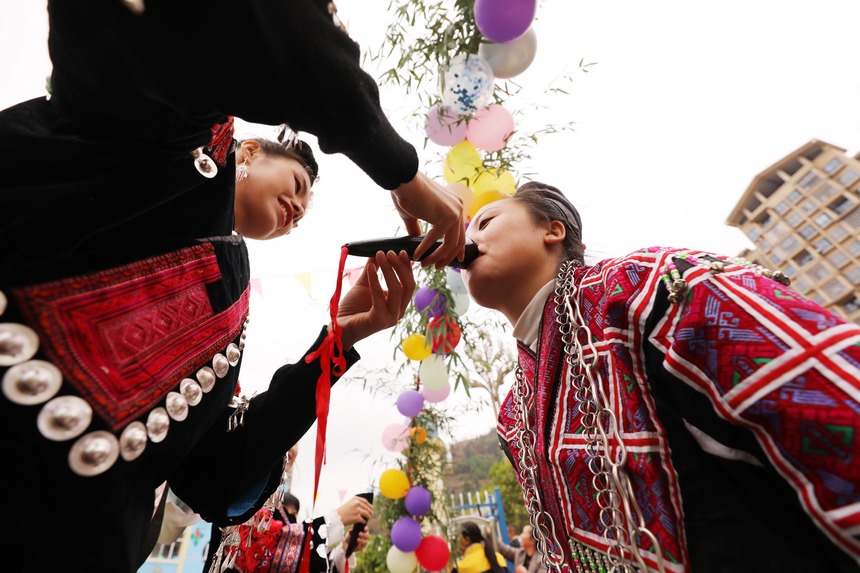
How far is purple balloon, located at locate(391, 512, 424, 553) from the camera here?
3.25m

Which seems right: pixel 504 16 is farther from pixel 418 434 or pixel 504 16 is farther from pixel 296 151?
pixel 418 434

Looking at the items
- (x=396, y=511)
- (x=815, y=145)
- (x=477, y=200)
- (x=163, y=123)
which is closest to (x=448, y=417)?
(x=396, y=511)

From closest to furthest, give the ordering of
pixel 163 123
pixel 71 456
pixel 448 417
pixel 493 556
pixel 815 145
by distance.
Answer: pixel 71 456, pixel 163 123, pixel 448 417, pixel 493 556, pixel 815 145

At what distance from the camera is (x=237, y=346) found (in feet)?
3.09

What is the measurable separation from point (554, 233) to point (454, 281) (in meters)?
1.18

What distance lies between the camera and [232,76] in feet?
1.82

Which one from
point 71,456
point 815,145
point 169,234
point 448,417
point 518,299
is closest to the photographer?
point 71,456

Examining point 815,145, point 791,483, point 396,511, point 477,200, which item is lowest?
point 396,511

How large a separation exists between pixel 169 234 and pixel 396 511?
355 centimetres

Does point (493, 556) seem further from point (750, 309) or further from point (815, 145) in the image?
point (815, 145)

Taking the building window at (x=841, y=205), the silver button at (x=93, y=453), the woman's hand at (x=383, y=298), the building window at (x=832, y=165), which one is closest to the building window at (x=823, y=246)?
the building window at (x=841, y=205)

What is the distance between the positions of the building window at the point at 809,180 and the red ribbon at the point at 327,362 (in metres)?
35.0

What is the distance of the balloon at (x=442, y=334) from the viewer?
2.74 metres

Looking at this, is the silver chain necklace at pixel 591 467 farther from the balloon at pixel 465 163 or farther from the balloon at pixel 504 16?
the balloon at pixel 504 16
